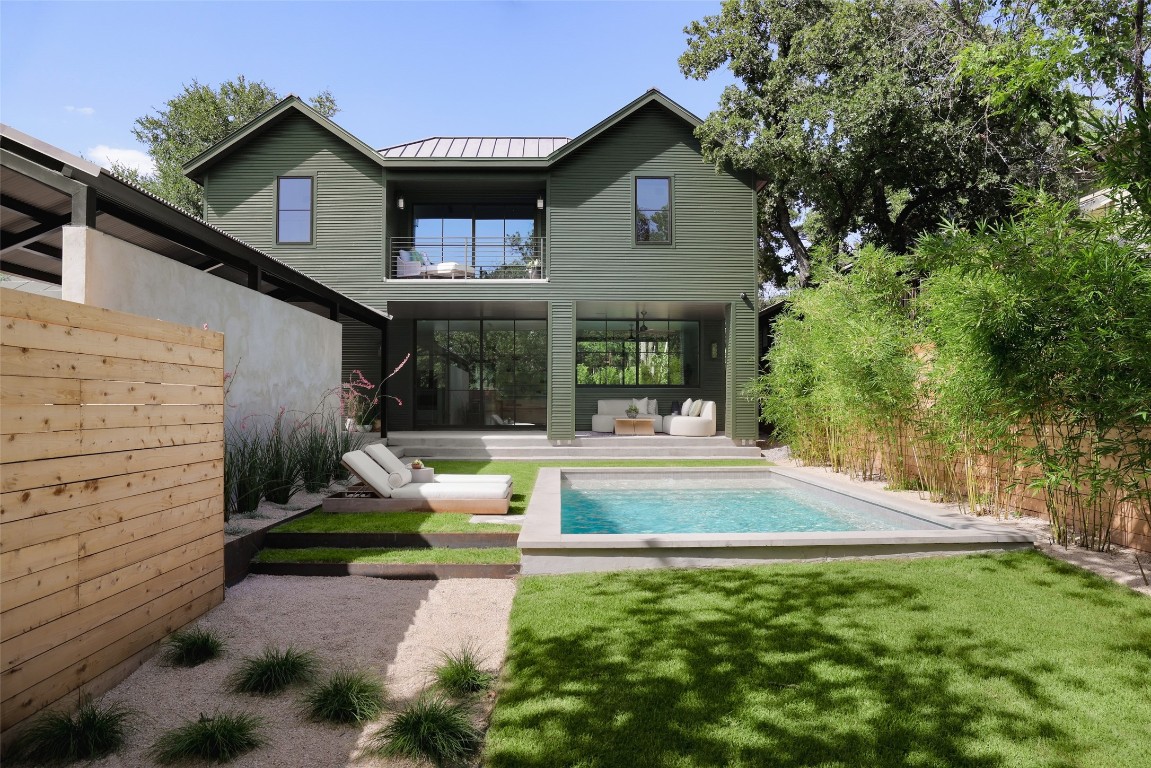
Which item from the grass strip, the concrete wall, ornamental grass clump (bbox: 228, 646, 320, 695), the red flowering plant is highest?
the concrete wall

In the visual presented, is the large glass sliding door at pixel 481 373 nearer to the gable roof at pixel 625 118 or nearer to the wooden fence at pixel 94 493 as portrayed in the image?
the gable roof at pixel 625 118

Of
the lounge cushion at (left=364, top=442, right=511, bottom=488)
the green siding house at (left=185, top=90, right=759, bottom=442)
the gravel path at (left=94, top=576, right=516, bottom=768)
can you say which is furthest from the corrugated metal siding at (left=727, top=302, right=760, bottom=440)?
the gravel path at (left=94, top=576, right=516, bottom=768)

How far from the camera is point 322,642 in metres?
3.45

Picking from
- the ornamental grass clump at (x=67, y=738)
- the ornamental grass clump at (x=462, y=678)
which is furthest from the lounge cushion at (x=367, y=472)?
the ornamental grass clump at (x=67, y=738)

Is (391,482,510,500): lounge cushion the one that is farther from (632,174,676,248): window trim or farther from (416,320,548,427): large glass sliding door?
(416,320,548,427): large glass sliding door

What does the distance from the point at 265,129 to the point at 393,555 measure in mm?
11772

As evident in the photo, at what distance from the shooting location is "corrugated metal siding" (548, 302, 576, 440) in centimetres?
1302

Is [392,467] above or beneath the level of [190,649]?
above

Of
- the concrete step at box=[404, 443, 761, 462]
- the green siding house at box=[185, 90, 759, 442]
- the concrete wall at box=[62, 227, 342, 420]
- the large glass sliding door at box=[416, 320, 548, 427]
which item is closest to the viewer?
the concrete wall at box=[62, 227, 342, 420]

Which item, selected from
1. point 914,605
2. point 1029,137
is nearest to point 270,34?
point 914,605

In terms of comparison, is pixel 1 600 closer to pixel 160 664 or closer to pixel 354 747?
pixel 160 664

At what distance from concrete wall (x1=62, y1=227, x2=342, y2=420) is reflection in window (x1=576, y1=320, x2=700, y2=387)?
7043mm

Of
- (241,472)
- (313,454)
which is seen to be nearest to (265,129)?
(313,454)

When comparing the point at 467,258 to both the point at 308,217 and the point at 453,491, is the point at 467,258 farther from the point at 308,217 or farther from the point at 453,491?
the point at 453,491
